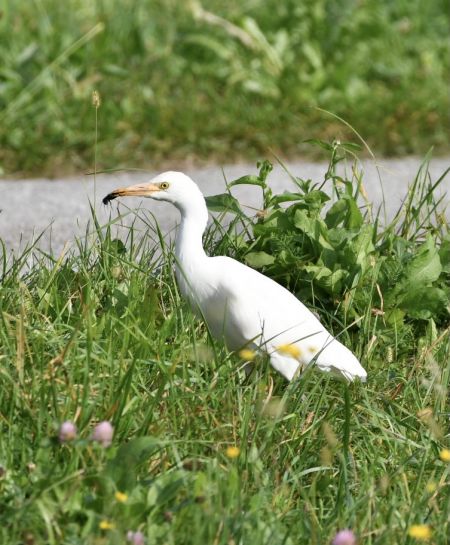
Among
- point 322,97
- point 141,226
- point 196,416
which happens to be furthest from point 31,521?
point 322,97

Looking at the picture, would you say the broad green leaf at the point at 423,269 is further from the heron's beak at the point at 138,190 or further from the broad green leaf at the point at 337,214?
the heron's beak at the point at 138,190

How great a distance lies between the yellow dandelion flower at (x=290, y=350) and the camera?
3182 millimetres

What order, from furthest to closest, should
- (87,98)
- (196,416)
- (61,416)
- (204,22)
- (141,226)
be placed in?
1. (204,22)
2. (87,98)
3. (141,226)
4. (196,416)
5. (61,416)

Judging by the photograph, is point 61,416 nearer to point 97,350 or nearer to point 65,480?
point 65,480

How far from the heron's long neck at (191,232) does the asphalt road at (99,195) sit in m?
1.21

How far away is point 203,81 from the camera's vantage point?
697cm

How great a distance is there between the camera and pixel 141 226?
→ 5281mm

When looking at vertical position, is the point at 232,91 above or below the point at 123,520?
above

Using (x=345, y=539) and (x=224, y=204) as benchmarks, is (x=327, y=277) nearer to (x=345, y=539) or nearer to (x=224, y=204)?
(x=224, y=204)

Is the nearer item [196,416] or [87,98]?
[196,416]

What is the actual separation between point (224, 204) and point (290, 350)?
870mm

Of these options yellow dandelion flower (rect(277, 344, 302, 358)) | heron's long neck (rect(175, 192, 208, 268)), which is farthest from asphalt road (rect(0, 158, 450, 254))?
yellow dandelion flower (rect(277, 344, 302, 358))

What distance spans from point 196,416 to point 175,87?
13.2 ft

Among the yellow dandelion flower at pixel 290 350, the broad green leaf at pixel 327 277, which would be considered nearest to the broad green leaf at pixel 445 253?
the broad green leaf at pixel 327 277
